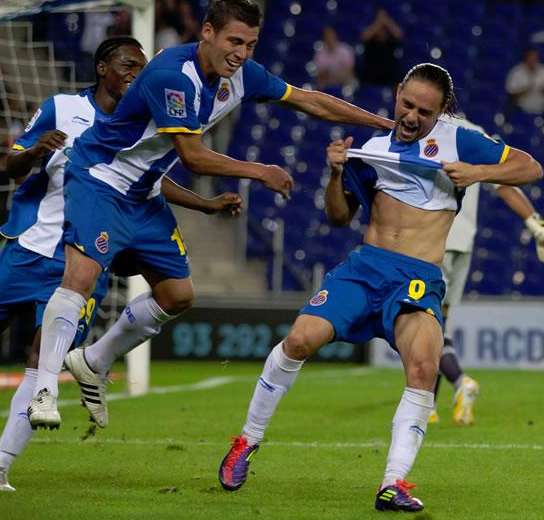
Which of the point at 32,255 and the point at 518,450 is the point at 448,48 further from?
the point at 32,255

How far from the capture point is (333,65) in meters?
18.5

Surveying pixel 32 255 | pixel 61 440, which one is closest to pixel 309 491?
pixel 32 255

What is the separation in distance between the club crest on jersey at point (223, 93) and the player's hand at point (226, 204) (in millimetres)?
467

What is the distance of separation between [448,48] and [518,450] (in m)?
11.7

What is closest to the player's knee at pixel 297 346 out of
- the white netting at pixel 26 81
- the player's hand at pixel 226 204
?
the player's hand at pixel 226 204

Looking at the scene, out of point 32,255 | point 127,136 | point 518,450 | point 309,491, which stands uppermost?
point 127,136

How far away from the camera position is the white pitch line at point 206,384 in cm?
1177

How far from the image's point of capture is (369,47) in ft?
61.0

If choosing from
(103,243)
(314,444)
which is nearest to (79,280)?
(103,243)

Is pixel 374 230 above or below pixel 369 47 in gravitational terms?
above

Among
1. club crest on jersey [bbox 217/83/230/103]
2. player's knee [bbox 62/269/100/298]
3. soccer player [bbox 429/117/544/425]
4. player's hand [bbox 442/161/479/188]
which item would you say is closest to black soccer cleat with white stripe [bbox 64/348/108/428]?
player's knee [bbox 62/269/100/298]

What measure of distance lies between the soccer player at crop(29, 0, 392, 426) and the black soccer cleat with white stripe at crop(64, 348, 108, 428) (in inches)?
1.5

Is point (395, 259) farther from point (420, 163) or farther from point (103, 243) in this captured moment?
point (103, 243)

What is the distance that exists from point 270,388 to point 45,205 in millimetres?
1642
